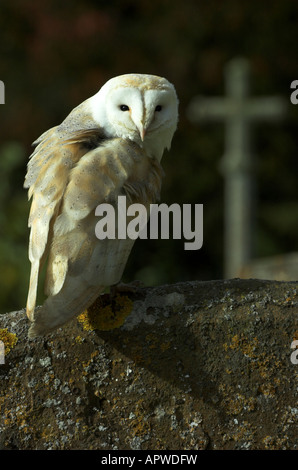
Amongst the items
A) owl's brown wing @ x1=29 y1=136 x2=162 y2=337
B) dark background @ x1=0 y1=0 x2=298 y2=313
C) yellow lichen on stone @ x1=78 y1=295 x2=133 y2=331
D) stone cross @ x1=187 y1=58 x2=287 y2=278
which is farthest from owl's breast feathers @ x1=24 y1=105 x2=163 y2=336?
dark background @ x1=0 y1=0 x2=298 y2=313

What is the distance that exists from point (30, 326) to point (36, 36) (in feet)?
21.0

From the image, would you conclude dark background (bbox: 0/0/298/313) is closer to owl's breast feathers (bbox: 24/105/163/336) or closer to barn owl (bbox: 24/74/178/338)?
barn owl (bbox: 24/74/178/338)

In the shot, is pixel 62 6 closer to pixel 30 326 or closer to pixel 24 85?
pixel 24 85

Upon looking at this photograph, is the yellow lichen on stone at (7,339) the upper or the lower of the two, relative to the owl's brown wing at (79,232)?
lower

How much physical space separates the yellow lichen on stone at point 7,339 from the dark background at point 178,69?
5.20 meters

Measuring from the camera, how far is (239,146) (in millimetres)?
6918

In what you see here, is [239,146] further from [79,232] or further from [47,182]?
[79,232]

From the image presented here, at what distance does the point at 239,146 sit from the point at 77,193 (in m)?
4.82

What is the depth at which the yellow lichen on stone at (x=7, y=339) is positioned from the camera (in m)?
2.21

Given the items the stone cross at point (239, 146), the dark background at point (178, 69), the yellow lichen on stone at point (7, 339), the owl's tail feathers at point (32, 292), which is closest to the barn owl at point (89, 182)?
the owl's tail feathers at point (32, 292)

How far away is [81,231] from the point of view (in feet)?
7.30

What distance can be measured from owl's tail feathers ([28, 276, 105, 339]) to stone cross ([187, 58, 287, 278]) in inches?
182

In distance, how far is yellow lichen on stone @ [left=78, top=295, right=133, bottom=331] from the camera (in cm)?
224

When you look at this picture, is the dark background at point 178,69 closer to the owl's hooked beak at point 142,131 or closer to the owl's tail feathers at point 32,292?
the owl's hooked beak at point 142,131
